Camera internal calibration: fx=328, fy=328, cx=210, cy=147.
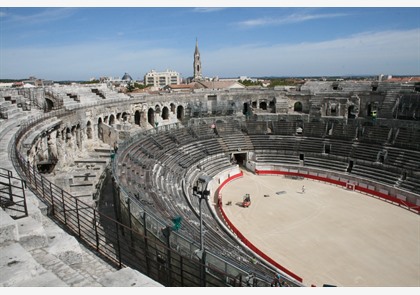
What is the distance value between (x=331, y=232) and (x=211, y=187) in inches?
461

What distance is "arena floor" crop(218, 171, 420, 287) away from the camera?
17703 mm

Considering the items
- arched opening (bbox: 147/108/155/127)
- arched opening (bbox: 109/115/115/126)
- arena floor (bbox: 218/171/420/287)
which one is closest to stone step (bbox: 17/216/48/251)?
arena floor (bbox: 218/171/420/287)

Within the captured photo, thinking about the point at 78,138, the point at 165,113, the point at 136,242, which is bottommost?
the point at 136,242

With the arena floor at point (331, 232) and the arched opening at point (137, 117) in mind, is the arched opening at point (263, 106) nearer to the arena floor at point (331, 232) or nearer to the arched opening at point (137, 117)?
the arched opening at point (137, 117)

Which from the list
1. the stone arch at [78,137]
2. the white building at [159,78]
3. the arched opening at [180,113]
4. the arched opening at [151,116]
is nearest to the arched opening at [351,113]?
the arched opening at [180,113]

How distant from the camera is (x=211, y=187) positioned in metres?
30.3

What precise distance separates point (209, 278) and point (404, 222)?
62.1ft

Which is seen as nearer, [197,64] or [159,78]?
[197,64]

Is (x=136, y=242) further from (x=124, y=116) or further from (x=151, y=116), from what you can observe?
(x=151, y=116)

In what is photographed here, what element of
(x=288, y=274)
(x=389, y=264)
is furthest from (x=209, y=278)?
(x=389, y=264)

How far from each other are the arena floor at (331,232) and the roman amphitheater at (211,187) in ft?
0.36

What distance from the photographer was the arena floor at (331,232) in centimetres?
1770

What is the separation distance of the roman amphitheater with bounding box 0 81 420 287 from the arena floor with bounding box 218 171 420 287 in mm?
110

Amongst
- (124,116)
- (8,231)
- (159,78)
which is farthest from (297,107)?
(159,78)
